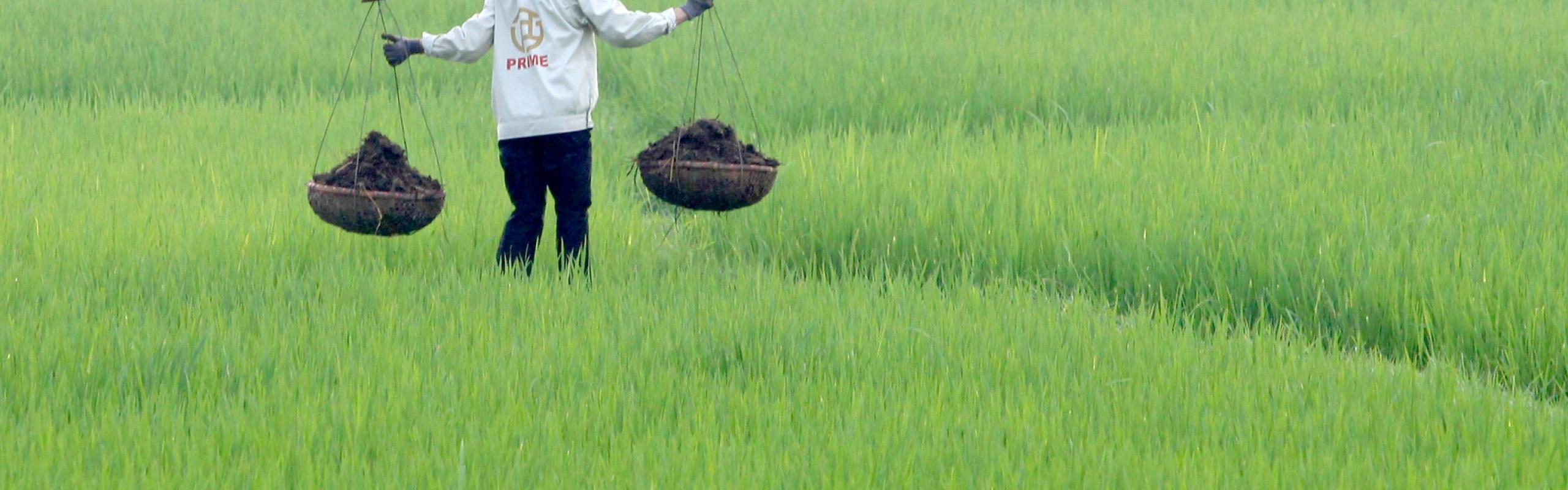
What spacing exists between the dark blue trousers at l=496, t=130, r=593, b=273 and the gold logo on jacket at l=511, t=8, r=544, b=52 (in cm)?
24

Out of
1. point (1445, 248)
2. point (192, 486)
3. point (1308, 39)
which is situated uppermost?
point (1308, 39)

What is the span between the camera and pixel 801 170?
5.24 meters

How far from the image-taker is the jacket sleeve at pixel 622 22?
3789 mm

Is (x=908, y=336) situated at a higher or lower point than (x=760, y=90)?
lower

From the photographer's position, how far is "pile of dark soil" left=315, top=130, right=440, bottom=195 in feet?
11.4

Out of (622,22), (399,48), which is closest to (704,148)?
(622,22)

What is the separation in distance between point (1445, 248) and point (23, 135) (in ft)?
17.7

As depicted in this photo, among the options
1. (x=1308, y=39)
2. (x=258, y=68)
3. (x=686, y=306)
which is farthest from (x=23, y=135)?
(x=1308, y=39)

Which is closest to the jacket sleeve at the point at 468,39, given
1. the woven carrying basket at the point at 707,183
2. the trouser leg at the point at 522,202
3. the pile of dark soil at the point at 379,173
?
the trouser leg at the point at 522,202

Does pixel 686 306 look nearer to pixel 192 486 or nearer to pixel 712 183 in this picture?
pixel 712 183

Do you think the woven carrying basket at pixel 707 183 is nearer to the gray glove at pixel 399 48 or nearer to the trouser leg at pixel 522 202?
the trouser leg at pixel 522 202

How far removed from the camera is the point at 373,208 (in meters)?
3.40

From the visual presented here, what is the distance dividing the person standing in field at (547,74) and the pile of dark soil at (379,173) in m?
0.31

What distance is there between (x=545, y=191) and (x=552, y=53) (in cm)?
39
